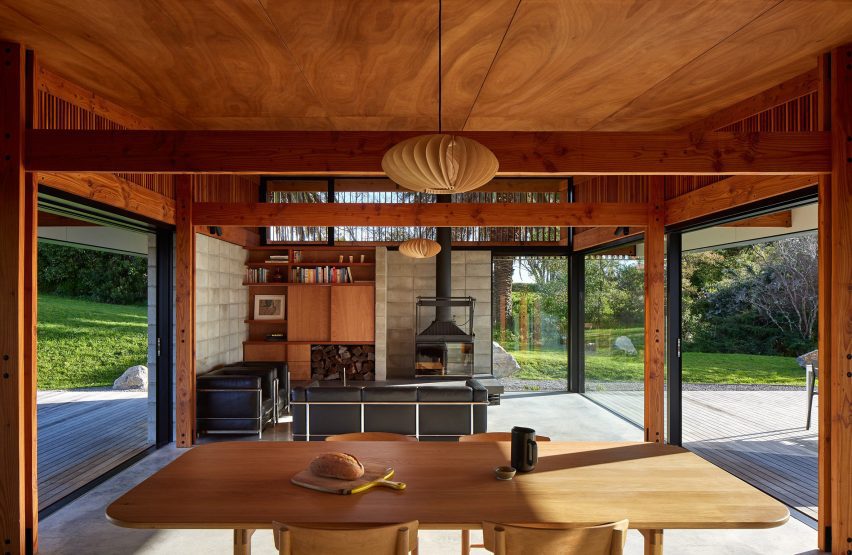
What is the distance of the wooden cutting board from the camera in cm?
209

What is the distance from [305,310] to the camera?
844 centimetres

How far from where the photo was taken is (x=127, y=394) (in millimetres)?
8773

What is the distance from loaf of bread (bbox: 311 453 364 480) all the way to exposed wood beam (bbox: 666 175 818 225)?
3.30 m

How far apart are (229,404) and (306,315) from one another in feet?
9.43

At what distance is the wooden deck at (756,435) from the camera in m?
4.41

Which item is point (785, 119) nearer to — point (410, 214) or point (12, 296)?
point (410, 214)

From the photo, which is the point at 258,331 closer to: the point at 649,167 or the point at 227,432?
the point at 227,432

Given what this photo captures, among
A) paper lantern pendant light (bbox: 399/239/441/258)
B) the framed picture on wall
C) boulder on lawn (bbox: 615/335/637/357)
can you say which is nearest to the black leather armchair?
paper lantern pendant light (bbox: 399/239/441/258)

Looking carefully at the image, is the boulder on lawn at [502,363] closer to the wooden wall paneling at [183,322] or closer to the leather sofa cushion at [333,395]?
the leather sofa cushion at [333,395]

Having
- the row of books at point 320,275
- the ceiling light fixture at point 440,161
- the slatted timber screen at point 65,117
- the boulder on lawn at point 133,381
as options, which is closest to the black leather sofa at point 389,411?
the slatted timber screen at point 65,117

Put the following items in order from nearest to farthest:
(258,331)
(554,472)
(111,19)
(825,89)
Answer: (554,472) → (111,19) → (825,89) → (258,331)

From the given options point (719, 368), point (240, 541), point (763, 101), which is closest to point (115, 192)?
point (240, 541)

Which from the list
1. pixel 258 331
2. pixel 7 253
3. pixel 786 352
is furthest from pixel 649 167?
pixel 786 352

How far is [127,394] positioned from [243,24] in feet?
25.9
